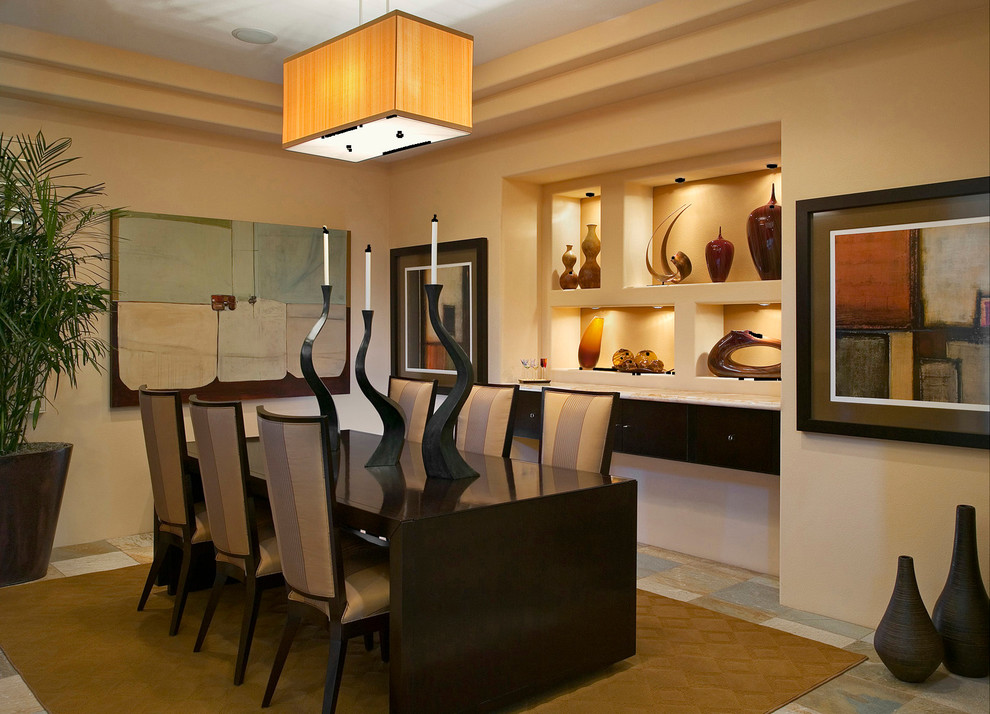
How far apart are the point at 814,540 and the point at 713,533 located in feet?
2.99

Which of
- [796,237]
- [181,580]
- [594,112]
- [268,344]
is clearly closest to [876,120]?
[796,237]

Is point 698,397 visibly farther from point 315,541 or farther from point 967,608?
point 315,541

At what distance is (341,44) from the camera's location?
10.7 ft

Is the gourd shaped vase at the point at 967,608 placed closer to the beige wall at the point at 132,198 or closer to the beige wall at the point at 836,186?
the beige wall at the point at 836,186

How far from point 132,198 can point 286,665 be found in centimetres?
319

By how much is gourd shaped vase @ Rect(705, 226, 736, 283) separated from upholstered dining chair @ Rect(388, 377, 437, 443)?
1725 millimetres

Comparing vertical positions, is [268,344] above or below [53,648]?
above

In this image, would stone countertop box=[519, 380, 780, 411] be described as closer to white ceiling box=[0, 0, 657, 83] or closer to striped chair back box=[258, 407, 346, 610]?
striped chair back box=[258, 407, 346, 610]

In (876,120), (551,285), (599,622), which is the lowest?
(599,622)

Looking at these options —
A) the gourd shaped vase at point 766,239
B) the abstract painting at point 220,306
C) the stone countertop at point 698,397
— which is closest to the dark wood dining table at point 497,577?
the stone countertop at point 698,397

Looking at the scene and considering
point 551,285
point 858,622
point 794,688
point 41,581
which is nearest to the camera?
point 794,688

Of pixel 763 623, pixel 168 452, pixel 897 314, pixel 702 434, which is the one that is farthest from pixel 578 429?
pixel 168 452

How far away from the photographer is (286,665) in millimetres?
3059

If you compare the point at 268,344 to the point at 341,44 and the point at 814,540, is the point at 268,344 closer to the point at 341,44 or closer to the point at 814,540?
the point at 341,44
